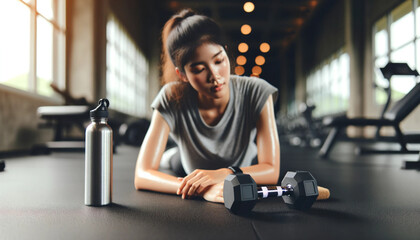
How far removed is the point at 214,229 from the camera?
849 mm

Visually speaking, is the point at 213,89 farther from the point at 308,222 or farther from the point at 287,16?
the point at 287,16

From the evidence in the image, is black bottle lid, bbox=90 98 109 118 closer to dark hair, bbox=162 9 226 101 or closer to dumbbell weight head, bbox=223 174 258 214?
dark hair, bbox=162 9 226 101

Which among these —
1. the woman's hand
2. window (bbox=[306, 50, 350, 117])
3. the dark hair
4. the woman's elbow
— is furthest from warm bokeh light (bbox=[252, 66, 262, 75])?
the woman's hand

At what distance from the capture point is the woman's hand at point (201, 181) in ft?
3.59

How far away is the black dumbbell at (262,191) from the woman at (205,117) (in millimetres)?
133

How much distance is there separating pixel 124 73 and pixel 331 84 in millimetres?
6171

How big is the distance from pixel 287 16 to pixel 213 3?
2.86m

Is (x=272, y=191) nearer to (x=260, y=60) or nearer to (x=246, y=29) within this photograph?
→ (x=246, y=29)

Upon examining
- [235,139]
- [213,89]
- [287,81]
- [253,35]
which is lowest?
[235,139]

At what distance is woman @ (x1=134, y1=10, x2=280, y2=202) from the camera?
116 centimetres

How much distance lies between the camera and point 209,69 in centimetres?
115

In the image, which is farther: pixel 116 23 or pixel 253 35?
pixel 253 35

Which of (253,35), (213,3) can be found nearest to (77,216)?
(213,3)

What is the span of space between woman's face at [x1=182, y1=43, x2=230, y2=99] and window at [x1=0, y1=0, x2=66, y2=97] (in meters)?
3.02
